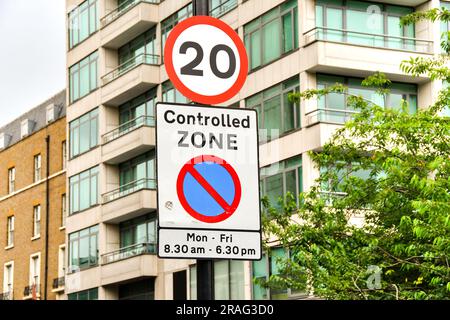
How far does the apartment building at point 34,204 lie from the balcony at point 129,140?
8.25 meters

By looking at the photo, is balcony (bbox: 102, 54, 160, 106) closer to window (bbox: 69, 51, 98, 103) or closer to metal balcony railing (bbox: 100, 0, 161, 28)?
window (bbox: 69, 51, 98, 103)

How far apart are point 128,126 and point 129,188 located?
3050 millimetres

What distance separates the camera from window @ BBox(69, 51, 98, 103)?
55.1 m

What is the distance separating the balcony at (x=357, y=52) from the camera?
39.1 meters

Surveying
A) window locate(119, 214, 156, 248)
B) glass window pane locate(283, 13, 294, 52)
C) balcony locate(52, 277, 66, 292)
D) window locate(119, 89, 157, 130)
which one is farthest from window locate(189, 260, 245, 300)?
balcony locate(52, 277, 66, 292)

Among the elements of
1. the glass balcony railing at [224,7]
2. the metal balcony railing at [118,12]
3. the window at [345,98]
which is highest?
the metal balcony railing at [118,12]

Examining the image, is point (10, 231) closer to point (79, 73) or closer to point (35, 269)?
point (35, 269)

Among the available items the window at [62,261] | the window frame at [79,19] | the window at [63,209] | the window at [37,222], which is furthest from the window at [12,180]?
the window frame at [79,19]

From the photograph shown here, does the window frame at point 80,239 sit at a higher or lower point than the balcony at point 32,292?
higher

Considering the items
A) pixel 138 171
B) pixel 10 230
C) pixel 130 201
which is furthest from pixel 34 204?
pixel 130 201

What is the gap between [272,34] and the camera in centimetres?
4159

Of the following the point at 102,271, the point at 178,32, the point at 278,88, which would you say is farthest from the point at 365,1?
the point at 178,32

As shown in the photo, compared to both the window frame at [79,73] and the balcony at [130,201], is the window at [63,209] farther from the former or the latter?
the balcony at [130,201]

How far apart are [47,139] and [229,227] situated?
189ft
